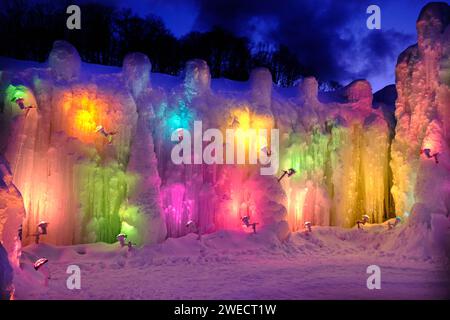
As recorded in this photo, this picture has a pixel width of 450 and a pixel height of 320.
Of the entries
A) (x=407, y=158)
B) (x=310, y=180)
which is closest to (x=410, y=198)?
(x=407, y=158)

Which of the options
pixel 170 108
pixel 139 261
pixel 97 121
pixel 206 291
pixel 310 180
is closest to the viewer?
pixel 206 291

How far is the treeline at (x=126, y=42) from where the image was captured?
1852 cm

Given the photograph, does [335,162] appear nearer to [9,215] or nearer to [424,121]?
[424,121]

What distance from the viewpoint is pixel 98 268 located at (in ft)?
30.1

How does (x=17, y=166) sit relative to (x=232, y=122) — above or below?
below

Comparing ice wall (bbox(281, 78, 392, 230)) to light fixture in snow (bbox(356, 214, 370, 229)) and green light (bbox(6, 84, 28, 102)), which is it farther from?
green light (bbox(6, 84, 28, 102))

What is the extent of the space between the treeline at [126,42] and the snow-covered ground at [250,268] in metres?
12.6

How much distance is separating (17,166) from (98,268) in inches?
132

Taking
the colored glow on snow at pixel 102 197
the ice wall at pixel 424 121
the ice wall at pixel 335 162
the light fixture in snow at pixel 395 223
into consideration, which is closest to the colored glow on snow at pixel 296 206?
the ice wall at pixel 335 162

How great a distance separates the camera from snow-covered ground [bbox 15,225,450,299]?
7250mm

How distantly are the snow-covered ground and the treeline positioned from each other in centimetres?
1256

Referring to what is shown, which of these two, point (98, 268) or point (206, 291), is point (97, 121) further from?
point (206, 291)

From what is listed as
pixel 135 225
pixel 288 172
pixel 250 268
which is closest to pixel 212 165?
pixel 288 172

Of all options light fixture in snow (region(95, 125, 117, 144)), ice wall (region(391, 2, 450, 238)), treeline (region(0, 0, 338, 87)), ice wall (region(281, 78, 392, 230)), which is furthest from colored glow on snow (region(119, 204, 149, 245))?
treeline (region(0, 0, 338, 87))
